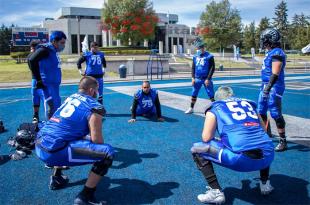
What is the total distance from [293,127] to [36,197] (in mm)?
6325

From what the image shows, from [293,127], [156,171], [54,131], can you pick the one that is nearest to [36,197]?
[54,131]

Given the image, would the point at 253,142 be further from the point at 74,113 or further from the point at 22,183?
the point at 22,183

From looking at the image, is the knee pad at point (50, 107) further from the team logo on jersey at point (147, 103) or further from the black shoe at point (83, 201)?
the team logo on jersey at point (147, 103)

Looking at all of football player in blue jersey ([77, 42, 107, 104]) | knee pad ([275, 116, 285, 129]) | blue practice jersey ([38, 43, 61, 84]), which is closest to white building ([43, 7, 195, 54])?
football player in blue jersey ([77, 42, 107, 104])

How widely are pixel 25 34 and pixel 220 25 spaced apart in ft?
113

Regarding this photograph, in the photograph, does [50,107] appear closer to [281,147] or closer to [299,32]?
[281,147]

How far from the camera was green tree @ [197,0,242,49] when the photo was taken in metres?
59.6

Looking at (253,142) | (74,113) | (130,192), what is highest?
(74,113)

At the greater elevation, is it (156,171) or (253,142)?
(253,142)

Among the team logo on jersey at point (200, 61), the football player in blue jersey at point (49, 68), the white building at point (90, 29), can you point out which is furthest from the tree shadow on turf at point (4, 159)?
the white building at point (90, 29)

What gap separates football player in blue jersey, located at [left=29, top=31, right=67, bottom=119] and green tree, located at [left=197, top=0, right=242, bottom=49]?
184 feet

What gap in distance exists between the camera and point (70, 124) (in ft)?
12.4

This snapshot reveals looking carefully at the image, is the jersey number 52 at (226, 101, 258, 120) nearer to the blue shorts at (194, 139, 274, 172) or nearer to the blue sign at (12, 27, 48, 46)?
the blue shorts at (194, 139, 274, 172)

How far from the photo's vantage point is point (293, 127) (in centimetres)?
795
